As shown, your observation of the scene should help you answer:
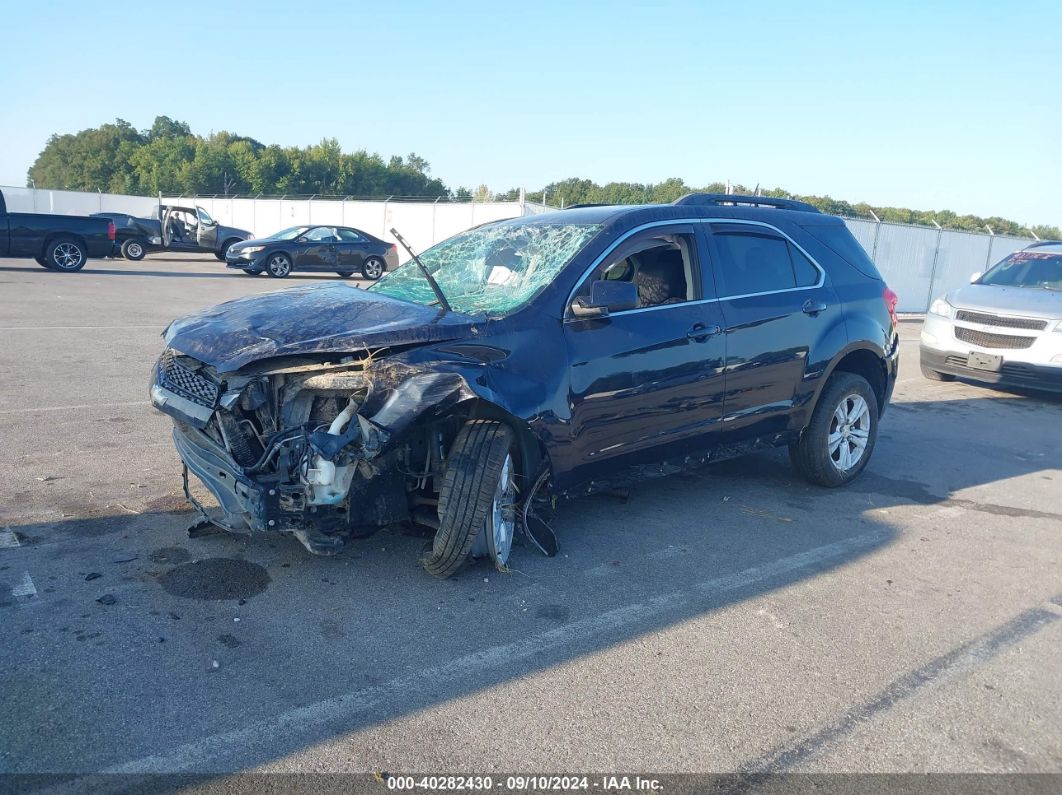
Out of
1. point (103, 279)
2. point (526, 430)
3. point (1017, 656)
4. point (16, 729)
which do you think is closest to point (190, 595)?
point (16, 729)

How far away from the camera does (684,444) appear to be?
5.27 m

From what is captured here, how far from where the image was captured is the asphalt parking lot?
3.01 meters

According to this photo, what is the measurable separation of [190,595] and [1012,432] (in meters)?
8.02

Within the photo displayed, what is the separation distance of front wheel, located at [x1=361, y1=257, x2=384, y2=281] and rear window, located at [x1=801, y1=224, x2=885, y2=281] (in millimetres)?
19053

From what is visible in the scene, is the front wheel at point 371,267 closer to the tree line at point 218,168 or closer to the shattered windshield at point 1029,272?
the shattered windshield at point 1029,272

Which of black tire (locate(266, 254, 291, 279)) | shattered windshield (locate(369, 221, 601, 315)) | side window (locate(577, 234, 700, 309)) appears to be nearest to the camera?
shattered windshield (locate(369, 221, 601, 315))

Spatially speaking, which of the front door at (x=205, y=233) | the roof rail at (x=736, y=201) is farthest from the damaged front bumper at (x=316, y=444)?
the front door at (x=205, y=233)

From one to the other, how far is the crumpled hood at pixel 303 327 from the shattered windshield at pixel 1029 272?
943 centimetres

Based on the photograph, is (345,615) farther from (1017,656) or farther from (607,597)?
(1017,656)

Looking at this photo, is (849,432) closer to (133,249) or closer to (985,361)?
(985,361)

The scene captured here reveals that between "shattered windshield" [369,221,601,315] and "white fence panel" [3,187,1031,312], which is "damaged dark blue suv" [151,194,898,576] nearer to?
"shattered windshield" [369,221,601,315]

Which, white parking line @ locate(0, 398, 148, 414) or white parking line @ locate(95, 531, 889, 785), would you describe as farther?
white parking line @ locate(0, 398, 148, 414)

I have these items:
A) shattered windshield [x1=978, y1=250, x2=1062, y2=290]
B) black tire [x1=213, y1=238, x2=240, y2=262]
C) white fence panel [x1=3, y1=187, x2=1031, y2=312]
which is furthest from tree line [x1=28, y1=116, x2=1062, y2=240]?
shattered windshield [x1=978, y1=250, x2=1062, y2=290]

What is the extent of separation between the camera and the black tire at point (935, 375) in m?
11.1
